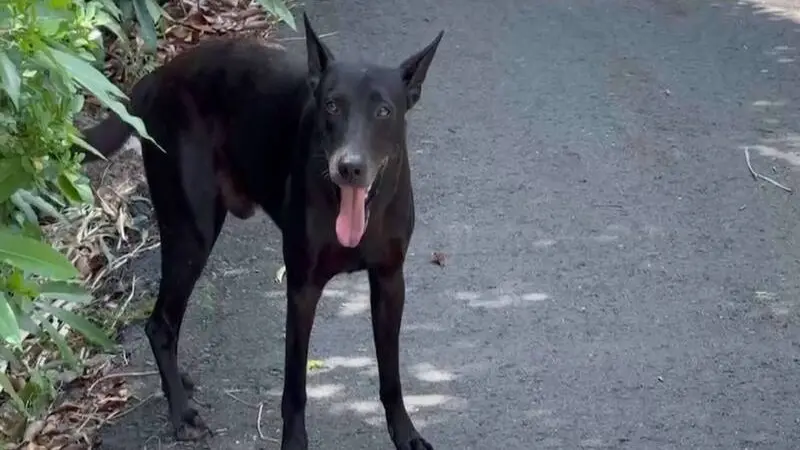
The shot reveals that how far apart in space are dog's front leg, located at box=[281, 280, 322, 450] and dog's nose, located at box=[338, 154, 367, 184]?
590mm

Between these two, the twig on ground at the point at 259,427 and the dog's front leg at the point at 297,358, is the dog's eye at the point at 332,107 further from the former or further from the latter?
the twig on ground at the point at 259,427

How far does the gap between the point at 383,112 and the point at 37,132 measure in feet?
3.64

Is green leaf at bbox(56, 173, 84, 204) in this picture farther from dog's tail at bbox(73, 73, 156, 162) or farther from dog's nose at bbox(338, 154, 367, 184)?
dog's tail at bbox(73, 73, 156, 162)

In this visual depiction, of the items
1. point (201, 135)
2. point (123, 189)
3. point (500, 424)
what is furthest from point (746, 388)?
point (123, 189)

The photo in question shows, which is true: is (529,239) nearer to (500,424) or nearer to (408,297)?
(408,297)

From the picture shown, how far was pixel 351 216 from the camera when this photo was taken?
4188 mm

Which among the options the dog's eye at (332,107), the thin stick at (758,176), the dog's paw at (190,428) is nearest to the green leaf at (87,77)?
the dog's eye at (332,107)

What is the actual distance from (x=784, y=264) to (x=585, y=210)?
1020 mm

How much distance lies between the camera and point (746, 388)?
5.21 metres

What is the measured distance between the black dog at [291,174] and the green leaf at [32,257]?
109cm

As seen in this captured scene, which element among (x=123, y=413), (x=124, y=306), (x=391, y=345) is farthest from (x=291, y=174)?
(x=124, y=306)

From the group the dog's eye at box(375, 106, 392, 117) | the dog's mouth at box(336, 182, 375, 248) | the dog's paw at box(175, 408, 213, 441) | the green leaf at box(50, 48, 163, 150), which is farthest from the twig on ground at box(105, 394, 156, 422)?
the green leaf at box(50, 48, 163, 150)

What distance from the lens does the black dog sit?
417 centimetres

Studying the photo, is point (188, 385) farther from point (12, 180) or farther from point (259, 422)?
point (12, 180)
